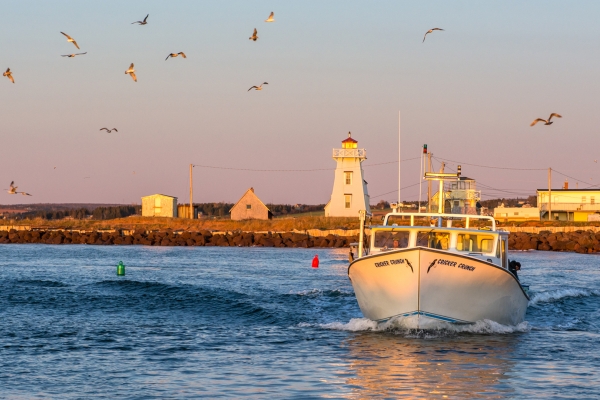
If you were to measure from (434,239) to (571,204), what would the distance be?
277 feet

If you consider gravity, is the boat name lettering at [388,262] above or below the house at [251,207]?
below

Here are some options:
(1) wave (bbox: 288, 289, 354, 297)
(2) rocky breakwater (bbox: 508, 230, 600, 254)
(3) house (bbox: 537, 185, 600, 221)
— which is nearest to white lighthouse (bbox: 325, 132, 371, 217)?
(2) rocky breakwater (bbox: 508, 230, 600, 254)

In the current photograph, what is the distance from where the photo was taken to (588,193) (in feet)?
336

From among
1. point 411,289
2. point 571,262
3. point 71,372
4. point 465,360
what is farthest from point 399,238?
point 571,262

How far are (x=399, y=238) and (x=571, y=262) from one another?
33.3 meters

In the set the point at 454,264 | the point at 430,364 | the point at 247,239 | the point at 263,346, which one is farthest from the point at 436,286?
the point at 247,239

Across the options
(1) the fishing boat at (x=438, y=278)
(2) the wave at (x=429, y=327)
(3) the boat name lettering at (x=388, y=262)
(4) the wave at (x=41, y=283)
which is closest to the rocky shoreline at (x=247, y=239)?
(4) the wave at (x=41, y=283)

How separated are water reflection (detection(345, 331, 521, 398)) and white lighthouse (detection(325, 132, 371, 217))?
62.1m

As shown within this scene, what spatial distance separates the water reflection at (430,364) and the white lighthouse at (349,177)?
62.1 meters

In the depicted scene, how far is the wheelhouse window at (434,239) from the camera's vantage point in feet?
68.9

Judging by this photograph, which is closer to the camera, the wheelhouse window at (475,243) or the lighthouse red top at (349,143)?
the wheelhouse window at (475,243)

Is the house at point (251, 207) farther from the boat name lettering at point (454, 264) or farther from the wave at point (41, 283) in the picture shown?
the boat name lettering at point (454, 264)

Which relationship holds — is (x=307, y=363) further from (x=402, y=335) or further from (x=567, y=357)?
(x=567, y=357)

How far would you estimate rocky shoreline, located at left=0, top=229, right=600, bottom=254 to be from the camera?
65.4 meters
